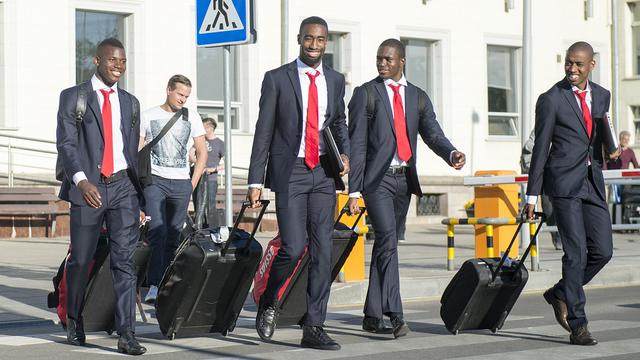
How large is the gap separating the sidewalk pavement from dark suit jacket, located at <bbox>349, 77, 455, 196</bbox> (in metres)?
2.64

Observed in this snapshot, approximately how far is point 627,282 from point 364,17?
50.9 ft

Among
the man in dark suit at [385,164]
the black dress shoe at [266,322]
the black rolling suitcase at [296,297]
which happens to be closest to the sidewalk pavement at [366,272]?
the black rolling suitcase at [296,297]

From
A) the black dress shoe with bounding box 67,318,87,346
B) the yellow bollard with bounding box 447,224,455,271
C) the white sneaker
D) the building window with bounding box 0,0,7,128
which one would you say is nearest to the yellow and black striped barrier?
the yellow bollard with bounding box 447,224,455,271

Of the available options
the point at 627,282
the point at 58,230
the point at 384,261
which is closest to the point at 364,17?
the point at 58,230

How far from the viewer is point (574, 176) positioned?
341 inches

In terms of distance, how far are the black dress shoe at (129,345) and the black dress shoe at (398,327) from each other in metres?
1.71

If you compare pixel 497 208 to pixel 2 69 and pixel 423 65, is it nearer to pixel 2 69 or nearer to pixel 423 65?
pixel 2 69

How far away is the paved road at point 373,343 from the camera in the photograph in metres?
8.07

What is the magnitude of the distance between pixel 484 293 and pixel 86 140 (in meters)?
2.77

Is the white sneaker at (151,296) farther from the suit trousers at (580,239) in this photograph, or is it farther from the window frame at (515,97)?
the window frame at (515,97)

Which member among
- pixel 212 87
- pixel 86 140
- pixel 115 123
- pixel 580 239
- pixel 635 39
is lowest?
pixel 580 239

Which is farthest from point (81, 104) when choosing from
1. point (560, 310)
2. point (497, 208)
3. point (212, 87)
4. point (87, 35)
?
point (212, 87)

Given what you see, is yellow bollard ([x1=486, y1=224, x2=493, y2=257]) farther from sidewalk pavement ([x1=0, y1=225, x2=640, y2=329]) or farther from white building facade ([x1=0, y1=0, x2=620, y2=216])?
white building facade ([x1=0, y1=0, x2=620, y2=216])

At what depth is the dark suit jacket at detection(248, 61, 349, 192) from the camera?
8.38 metres
